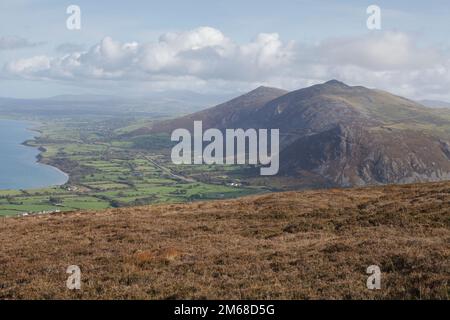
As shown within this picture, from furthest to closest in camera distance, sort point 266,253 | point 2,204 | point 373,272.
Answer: point 2,204, point 266,253, point 373,272

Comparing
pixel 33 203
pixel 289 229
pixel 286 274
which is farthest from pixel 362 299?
pixel 33 203

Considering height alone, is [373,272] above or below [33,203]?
above

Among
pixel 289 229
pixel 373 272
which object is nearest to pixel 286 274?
pixel 373 272

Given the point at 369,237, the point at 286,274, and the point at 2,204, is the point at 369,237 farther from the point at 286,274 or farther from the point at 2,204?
the point at 2,204

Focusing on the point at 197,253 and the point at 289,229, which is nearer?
the point at 197,253
